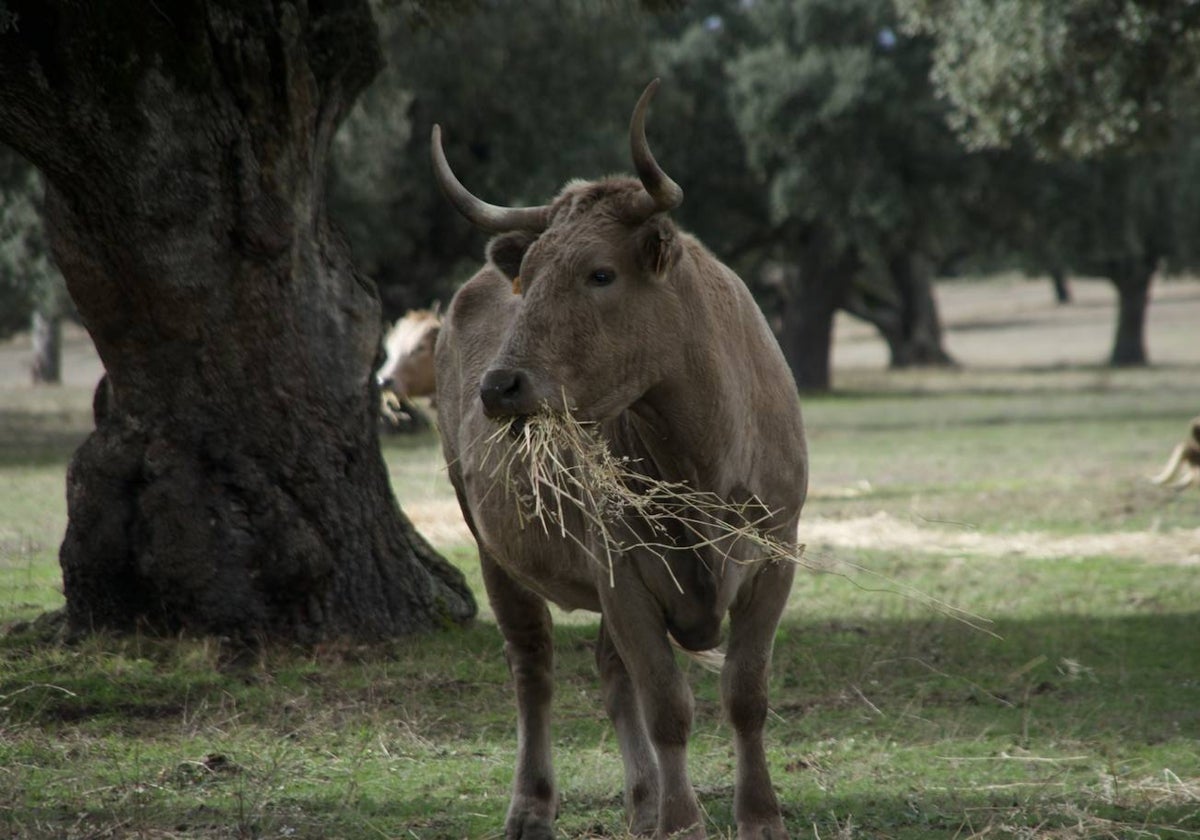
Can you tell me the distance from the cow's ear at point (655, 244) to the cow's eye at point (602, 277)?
122 millimetres

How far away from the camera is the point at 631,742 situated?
5.71 meters

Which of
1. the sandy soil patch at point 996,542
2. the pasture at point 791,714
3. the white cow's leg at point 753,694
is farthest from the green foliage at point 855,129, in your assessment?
the white cow's leg at point 753,694

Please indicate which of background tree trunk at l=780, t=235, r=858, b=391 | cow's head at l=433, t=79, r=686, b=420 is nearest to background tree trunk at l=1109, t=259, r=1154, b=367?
background tree trunk at l=780, t=235, r=858, b=391

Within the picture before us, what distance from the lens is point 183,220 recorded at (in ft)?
25.2

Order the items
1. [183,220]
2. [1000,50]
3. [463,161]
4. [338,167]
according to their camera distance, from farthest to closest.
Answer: [463,161] < [338,167] < [1000,50] < [183,220]

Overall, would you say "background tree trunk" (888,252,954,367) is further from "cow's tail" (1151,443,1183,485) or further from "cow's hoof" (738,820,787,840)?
"cow's hoof" (738,820,787,840)

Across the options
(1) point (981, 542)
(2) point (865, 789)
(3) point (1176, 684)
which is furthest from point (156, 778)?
(1) point (981, 542)

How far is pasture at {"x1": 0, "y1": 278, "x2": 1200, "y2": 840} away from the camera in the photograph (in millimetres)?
5668

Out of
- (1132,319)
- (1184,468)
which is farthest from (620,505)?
(1132,319)

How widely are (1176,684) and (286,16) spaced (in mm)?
5704

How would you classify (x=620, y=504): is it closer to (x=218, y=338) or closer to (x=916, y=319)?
(x=218, y=338)

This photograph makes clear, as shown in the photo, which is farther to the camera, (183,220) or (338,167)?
(338,167)

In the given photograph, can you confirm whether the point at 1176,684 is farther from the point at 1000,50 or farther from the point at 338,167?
the point at 338,167

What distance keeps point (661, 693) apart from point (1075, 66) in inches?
495
